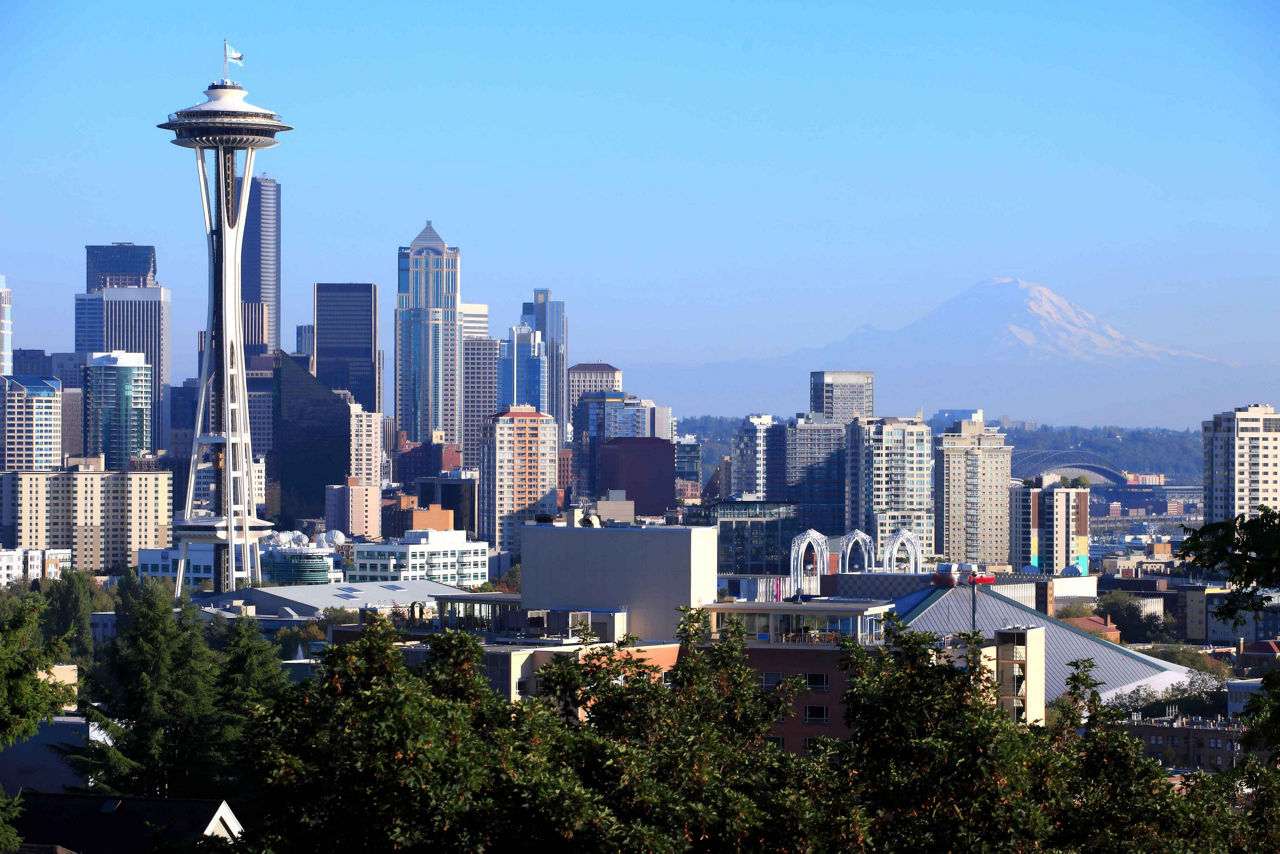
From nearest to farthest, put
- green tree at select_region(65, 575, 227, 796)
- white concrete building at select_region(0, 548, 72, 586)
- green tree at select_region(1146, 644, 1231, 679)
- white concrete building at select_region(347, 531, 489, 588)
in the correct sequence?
green tree at select_region(65, 575, 227, 796) < green tree at select_region(1146, 644, 1231, 679) < white concrete building at select_region(347, 531, 489, 588) < white concrete building at select_region(0, 548, 72, 586)

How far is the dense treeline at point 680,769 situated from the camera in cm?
2053

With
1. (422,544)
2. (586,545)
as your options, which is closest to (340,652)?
(586,545)

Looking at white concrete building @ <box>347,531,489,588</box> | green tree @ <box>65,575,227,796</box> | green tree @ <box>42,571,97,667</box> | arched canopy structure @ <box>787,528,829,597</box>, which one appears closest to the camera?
green tree @ <box>65,575,227,796</box>

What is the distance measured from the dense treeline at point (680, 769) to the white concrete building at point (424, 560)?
157 metres

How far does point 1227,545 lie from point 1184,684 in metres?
78.5

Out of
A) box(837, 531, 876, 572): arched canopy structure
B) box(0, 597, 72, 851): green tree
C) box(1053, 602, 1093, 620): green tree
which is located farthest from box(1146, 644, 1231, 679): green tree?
box(0, 597, 72, 851): green tree

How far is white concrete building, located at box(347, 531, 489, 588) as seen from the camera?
185750 millimetres

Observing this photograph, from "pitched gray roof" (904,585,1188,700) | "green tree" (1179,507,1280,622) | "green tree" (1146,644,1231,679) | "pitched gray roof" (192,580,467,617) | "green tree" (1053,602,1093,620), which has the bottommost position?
"green tree" (1146,644,1231,679)

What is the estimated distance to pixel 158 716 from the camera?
46.2 metres

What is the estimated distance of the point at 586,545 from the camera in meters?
47.2

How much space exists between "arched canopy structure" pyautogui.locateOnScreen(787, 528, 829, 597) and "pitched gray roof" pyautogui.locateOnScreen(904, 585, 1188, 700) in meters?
16.0

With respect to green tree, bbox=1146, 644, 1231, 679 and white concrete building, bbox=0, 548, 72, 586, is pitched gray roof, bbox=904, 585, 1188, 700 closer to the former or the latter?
green tree, bbox=1146, 644, 1231, 679

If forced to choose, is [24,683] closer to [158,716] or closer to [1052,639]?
[158,716]

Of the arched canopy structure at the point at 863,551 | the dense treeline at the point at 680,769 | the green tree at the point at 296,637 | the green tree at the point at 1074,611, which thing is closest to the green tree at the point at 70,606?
the green tree at the point at 296,637
